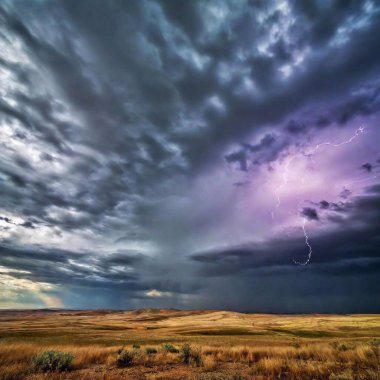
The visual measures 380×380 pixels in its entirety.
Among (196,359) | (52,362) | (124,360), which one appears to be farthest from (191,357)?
(52,362)

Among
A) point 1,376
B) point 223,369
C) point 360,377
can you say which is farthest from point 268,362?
point 1,376

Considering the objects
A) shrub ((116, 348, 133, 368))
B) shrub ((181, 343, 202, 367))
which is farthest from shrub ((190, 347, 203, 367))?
shrub ((116, 348, 133, 368))

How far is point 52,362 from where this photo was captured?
46.1ft

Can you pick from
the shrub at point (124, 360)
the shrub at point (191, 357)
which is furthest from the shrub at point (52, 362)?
the shrub at point (191, 357)

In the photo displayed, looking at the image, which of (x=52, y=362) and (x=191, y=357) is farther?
(x=191, y=357)

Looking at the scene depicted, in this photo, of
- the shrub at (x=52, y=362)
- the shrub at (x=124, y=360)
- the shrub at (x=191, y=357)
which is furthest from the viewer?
the shrub at (x=191, y=357)

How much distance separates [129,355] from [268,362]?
7.72 meters

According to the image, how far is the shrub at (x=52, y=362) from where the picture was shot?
45.2 ft

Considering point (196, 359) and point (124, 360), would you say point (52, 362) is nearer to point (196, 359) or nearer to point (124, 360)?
point (124, 360)

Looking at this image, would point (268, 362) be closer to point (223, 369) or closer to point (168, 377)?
point (223, 369)

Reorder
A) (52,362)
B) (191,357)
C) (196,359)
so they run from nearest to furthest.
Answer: (52,362) < (196,359) < (191,357)

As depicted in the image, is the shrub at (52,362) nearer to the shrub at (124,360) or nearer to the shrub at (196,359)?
the shrub at (124,360)

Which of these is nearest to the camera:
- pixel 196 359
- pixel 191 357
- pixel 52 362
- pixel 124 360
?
pixel 52 362

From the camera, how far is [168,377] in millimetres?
12977
